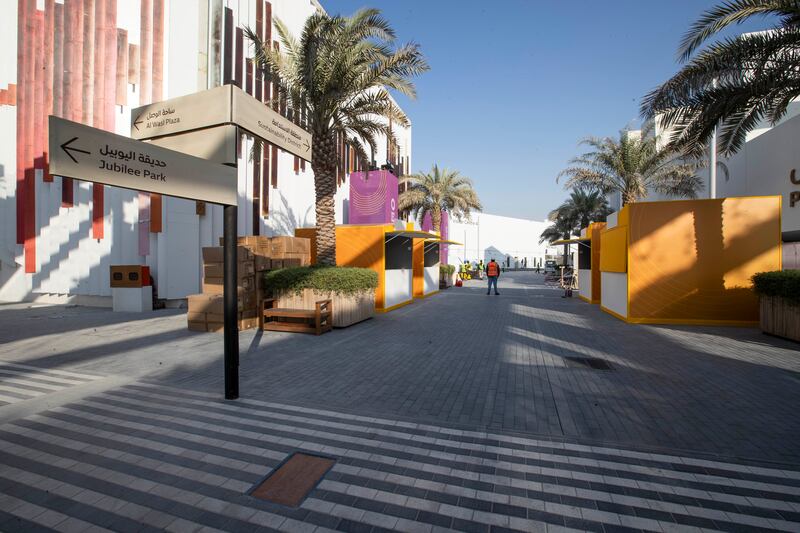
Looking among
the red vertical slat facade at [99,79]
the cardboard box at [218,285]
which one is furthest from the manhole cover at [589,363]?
the red vertical slat facade at [99,79]

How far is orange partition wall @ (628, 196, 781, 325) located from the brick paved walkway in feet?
10.1

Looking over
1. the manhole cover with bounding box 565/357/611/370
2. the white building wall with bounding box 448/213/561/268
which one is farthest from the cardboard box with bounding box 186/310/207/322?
the white building wall with bounding box 448/213/561/268

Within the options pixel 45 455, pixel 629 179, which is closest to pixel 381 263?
pixel 45 455

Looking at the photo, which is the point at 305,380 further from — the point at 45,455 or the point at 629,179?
the point at 629,179

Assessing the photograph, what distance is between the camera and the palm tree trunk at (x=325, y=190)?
1050cm

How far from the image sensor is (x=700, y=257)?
10305 millimetres

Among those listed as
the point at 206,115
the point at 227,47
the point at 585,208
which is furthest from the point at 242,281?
the point at 585,208

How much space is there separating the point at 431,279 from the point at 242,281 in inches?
491

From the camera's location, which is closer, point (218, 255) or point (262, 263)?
point (218, 255)

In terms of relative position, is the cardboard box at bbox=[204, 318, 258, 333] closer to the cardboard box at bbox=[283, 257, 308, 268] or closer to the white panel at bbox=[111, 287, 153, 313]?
the cardboard box at bbox=[283, 257, 308, 268]

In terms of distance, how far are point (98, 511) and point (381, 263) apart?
10.5 meters

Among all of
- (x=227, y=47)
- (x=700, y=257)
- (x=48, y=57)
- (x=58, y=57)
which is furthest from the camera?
(x=227, y=47)

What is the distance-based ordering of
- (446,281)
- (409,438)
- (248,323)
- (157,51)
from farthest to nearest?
1. (446,281)
2. (157,51)
3. (248,323)
4. (409,438)

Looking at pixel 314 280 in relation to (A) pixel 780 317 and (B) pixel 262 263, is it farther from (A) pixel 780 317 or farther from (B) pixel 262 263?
(A) pixel 780 317
